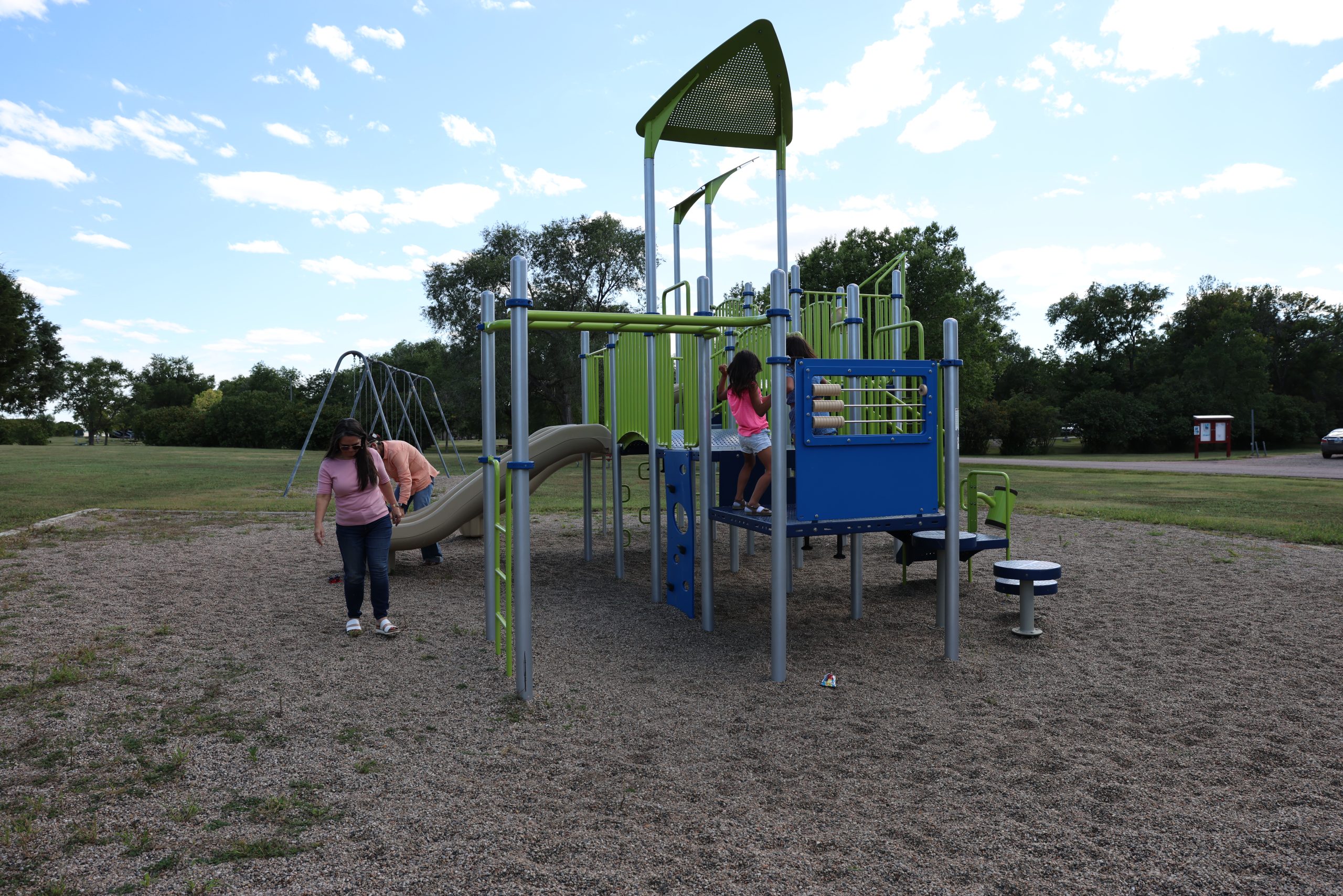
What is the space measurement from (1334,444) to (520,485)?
36.1 metres

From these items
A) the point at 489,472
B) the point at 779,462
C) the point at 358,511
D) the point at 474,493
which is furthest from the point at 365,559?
the point at 779,462

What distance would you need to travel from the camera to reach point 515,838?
3012 millimetres

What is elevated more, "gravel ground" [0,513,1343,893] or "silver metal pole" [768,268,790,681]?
"silver metal pole" [768,268,790,681]

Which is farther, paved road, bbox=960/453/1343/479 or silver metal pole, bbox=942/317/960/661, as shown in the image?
paved road, bbox=960/453/1343/479

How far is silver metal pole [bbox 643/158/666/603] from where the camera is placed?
274 inches

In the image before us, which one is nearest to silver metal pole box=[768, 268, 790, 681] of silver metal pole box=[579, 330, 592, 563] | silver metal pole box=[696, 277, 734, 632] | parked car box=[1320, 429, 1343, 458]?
silver metal pole box=[696, 277, 734, 632]

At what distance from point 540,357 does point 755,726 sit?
33.3m

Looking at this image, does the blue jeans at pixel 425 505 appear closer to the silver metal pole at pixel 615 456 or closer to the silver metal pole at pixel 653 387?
the silver metal pole at pixel 615 456

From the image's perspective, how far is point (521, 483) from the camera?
4523mm

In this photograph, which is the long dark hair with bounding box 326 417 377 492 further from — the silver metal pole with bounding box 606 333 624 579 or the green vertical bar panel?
the silver metal pole with bounding box 606 333 624 579

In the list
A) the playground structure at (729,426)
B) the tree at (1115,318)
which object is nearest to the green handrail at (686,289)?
the playground structure at (729,426)

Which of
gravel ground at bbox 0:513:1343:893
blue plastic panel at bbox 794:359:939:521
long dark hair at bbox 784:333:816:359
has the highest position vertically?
long dark hair at bbox 784:333:816:359

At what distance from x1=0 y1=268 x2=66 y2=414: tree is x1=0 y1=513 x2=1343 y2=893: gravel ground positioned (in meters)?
18.5

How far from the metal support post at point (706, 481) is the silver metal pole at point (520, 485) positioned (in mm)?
1635
